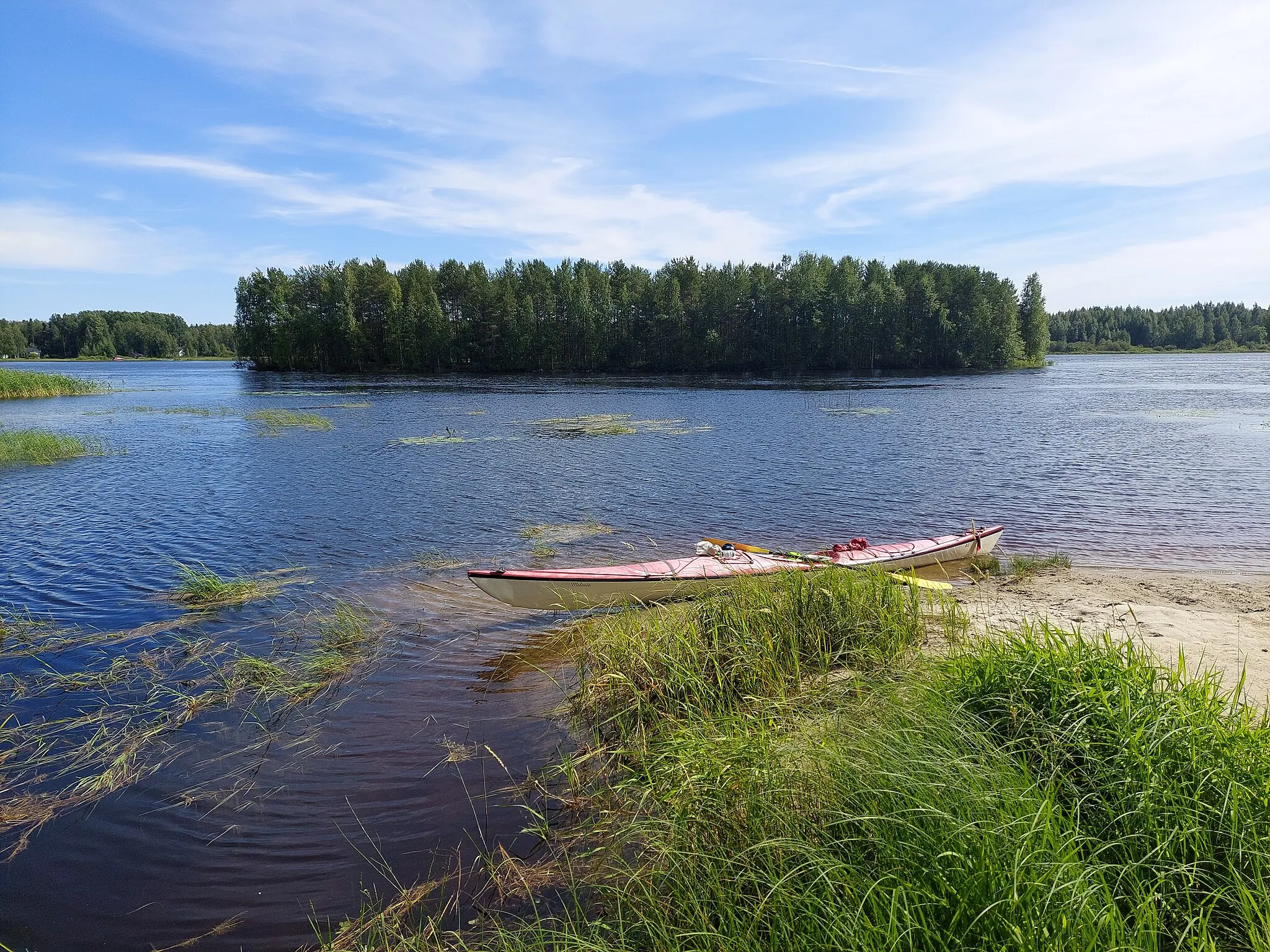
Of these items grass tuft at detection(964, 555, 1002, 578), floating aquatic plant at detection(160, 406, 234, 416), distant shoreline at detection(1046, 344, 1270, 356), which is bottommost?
grass tuft at detection(964, 555, 1002, 578)

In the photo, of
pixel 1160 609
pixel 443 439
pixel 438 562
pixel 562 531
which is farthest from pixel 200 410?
pixel 1160 609

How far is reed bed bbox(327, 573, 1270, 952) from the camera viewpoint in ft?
8.73

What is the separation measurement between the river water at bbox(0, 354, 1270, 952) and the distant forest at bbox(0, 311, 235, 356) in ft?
447

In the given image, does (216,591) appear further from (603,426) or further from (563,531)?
(603,426)

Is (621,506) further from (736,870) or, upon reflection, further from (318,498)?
(736,870)

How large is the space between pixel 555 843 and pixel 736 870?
164 cm

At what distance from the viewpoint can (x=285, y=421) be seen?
3297 cm

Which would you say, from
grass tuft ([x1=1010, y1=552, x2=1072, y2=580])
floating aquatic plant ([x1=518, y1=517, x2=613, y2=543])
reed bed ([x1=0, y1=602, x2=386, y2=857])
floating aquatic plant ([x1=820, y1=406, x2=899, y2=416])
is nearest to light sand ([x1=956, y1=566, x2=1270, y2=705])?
grass tuft ([x1=1010, y1=552, x2=1072, y2=580])

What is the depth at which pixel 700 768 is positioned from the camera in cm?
425

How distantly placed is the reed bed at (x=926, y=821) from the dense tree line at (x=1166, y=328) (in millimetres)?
154300

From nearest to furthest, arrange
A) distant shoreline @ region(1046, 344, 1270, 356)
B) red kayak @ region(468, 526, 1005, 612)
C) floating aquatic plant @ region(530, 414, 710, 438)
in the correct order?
red kayak @ region(468, 526, 1005, 612) < floating aquatic plant @ region(530, 414, 710, 438) < distant shoreline @ region(1046, 344, 1270, 356)

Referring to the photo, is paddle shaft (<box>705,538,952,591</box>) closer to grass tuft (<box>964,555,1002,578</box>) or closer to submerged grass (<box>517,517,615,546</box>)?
grass tuft (<box>964,555,1002,578</box>)

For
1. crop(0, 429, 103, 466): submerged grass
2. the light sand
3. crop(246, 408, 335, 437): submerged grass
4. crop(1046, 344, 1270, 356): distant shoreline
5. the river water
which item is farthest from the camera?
crop(1046, 344, 1270, 356): distant shoreline

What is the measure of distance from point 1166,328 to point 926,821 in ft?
602
